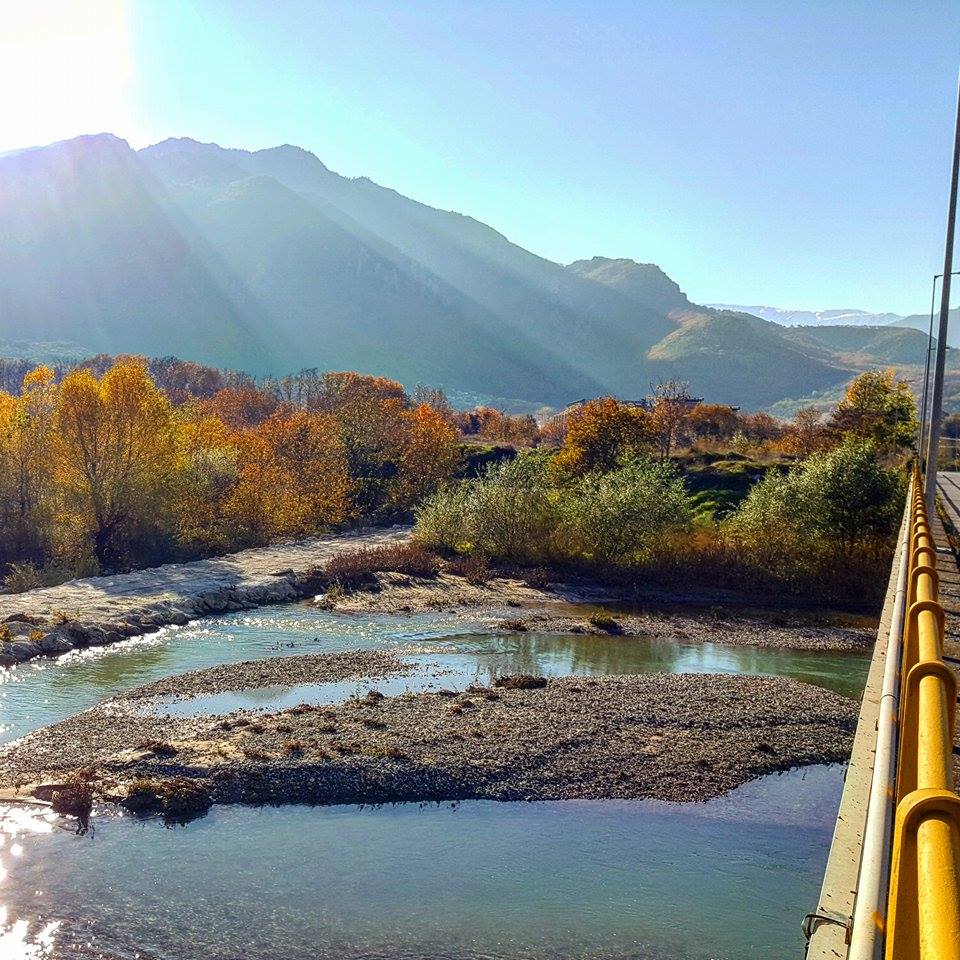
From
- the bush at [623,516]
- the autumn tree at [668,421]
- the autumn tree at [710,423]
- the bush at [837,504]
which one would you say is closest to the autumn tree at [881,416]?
the autumn tree at [668,421]

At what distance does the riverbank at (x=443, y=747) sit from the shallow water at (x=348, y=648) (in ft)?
5.83

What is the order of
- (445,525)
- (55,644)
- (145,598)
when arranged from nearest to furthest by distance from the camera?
(55,644) < (145,598) < (445,525)

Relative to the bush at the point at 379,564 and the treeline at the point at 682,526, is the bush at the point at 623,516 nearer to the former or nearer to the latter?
the treeline at the point at 682,526

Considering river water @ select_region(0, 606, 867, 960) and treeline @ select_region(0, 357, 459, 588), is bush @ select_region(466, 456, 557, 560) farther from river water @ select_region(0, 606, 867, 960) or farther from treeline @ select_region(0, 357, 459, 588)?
river water @ select_region(0, 606, 867, 960)

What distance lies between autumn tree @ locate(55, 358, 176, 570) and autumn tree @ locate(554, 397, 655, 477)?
33.2 m

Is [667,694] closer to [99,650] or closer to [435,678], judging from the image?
[435,678]

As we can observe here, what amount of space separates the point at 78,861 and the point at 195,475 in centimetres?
4079

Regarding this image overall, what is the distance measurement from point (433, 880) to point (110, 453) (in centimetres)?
3815

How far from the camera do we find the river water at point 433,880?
45.1 feet

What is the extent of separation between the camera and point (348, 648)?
34.0m

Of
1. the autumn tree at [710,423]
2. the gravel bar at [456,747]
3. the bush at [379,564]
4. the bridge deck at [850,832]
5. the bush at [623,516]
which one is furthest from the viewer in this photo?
the autumn tree at [710,423]

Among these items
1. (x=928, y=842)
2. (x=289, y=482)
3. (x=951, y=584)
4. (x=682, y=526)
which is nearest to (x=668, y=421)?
(x=682, y=526)

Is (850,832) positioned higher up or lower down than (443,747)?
higher up

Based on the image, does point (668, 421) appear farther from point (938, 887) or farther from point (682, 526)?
point (938, 887)
